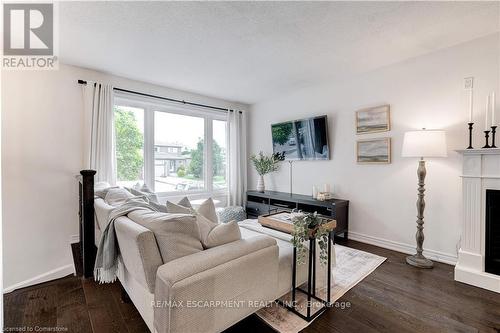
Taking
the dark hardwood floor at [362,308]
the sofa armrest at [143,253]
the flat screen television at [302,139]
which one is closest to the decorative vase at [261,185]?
the flat screen television at [302,139]

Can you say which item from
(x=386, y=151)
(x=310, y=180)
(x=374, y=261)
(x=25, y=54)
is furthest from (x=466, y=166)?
(x=25, y=54)

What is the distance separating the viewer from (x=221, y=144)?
4.89 metres

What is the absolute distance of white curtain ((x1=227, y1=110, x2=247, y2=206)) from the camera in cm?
480

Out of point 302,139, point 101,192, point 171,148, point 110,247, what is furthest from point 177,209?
point 302,139

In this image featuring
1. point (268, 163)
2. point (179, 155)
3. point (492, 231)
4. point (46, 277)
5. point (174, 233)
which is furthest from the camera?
point (268, 163)

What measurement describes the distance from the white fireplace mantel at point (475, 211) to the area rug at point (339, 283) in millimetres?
781

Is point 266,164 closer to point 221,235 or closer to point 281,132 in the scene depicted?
point 281,132

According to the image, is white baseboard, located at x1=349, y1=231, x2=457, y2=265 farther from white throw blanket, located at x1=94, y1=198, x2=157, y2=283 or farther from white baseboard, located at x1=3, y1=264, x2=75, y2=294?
white baseboard, located at x1=3, y1=264, x2=75, y2=294

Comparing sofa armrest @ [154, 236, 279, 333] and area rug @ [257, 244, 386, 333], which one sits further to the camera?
area rug @ [257, 244, 386, 333]

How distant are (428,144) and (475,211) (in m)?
0.79

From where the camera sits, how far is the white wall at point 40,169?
2621 millimetres

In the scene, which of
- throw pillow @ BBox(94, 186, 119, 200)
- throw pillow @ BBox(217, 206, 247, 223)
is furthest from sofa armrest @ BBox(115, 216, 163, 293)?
throw pillow @ BBox(217, 206, 247, 223)

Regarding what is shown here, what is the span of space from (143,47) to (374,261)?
142 inches

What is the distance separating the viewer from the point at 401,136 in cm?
315
